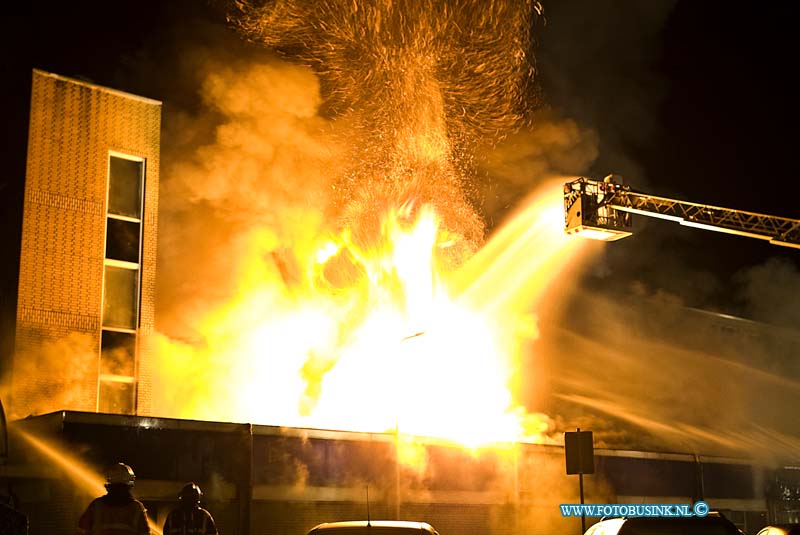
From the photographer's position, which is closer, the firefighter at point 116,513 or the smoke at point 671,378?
the firefighter at point 116,513

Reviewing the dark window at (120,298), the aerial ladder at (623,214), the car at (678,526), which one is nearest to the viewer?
the car at (678,526)

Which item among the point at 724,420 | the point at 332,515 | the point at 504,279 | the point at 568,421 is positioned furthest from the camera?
the point at 724,420

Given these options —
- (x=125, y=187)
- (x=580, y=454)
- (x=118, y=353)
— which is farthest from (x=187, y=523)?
(x=125, y=187)

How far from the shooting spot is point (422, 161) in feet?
95.0

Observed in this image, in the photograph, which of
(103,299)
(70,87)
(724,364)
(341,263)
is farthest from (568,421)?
(70,87)

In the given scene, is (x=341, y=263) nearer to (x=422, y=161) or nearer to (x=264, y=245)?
(x=264, y=245)

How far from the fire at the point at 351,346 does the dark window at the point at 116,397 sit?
2.35 metres

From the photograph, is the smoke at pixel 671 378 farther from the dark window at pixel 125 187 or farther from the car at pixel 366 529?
the car at pixel 366 529

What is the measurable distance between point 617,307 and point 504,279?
29.9ft

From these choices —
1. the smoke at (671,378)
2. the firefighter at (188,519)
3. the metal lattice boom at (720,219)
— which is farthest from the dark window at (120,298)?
the smoke at (671,378)

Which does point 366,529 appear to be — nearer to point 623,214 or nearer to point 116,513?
point 116,513

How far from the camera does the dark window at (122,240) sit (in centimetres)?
2744

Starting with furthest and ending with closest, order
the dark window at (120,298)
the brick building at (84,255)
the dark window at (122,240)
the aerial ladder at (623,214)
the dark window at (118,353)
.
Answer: the dark window at (122,240) → the dark window at (120,298) → the dark window at (118,353) → the brick building at (84,255) → the aerial ladder at (623,214)

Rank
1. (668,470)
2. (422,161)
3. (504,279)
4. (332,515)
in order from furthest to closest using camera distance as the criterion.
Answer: (504,279)
(668,470)
(422,161)
(332,515)
